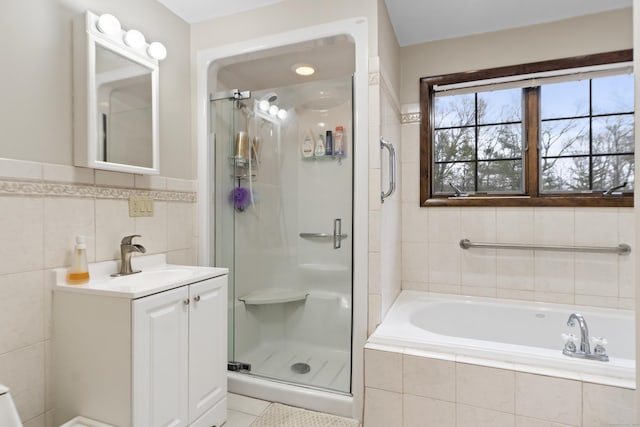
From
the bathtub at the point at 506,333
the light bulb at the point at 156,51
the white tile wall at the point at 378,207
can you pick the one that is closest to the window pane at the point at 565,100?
the white tile wall at the point at 378,207

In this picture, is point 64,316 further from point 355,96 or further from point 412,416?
point 355,96

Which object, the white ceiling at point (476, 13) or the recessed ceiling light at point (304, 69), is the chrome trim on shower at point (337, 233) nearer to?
the recessed ceiling light at point (304, 69)

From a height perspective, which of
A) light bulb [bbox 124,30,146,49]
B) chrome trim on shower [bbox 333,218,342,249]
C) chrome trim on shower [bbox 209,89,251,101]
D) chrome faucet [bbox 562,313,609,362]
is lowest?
chrome faucet [bbox 562,313,609,362]

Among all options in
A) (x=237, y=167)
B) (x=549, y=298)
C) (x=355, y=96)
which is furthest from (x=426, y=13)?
(x=549, y=298)

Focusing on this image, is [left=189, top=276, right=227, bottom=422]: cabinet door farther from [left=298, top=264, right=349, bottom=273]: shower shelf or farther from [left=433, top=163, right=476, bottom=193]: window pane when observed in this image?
[left=433, top=163, right=476, bottom=193]: window pane

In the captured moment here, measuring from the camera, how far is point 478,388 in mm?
1540

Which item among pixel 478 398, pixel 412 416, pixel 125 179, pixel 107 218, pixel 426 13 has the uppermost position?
pixel 426 13

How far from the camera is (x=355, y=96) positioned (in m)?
1.92

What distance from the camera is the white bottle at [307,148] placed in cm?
237

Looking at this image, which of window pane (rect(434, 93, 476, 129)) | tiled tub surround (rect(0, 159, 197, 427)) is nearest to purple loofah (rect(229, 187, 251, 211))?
tiled tub surround (rect(0, 159, 197, 427))

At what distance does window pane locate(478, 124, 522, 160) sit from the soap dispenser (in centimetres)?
254

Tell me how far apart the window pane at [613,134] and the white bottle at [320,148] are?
1800 mm

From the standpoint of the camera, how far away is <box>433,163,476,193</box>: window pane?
2.57m

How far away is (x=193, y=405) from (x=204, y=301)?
1.57 feet
